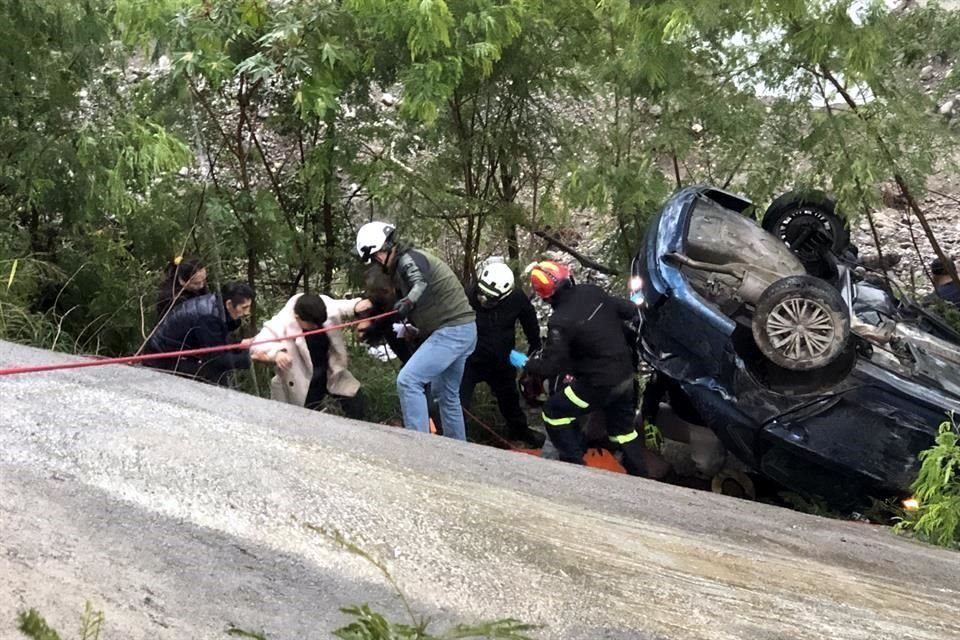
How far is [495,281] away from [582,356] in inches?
32.9

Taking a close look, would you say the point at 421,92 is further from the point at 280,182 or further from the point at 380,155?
the point at 280,182

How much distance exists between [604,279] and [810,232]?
4229 millimetres

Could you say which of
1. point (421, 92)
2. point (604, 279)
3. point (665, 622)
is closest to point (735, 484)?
point (421, 92)

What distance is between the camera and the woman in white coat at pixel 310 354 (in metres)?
5.15

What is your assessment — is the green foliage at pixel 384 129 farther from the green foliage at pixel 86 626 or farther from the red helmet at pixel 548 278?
the green foliage at pixel 86 626

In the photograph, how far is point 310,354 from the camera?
5.51 metres

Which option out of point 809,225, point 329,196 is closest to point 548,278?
point 809,225

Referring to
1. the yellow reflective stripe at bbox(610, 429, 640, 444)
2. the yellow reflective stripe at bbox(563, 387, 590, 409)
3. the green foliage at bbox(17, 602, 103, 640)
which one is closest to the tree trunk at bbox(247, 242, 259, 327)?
the yellow reflective stripe at bbox(563, 387, 590, 409)

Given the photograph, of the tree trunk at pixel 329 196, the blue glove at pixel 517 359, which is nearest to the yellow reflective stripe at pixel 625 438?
the blue glove at pixel 517 359

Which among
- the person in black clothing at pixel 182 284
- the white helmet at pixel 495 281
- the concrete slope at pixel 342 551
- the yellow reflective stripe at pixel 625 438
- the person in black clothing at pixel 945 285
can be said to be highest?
the person in black clothing at pixel 945 285

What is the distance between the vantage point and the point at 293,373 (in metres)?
5.26

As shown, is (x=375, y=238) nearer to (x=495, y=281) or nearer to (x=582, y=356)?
(x=495, y=281)

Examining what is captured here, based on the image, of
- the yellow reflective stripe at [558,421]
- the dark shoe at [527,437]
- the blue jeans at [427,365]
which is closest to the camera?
the blue jeans at [427,365]

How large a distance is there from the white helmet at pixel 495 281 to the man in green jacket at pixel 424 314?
36 cm
